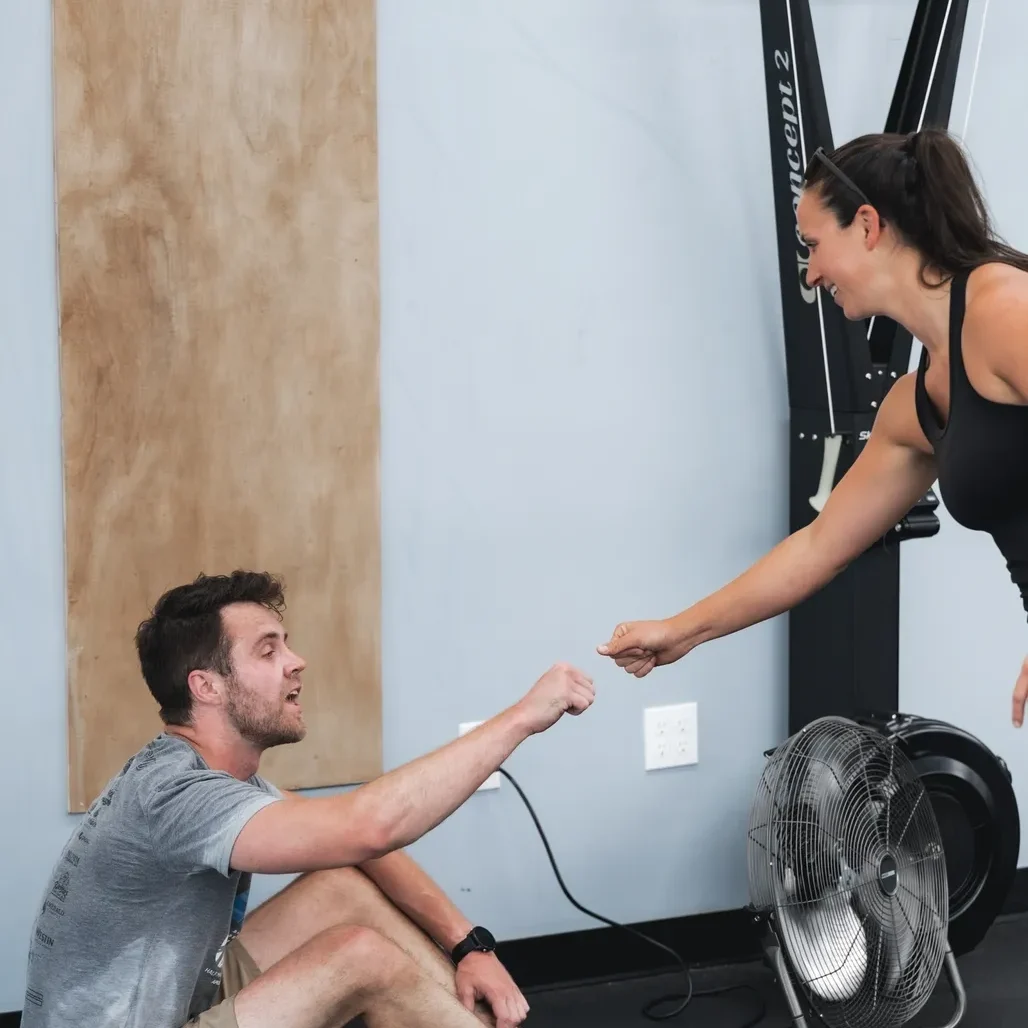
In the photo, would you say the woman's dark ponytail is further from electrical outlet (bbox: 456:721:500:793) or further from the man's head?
electrical outlet (bbox: 456:721:500:793)

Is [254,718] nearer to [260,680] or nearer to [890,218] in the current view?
[260,680]

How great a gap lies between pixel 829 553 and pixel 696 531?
733mm

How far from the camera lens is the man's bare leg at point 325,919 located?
201 centimetres

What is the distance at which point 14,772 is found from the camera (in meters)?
2.28

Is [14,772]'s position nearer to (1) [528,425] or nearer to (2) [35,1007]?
(2) [35,1007]

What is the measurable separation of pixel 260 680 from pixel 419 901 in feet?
1.68

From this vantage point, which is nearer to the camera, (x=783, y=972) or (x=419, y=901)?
(x=419, y=901)

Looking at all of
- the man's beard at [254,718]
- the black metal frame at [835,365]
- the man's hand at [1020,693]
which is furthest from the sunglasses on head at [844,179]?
the man's beard at [254,718]

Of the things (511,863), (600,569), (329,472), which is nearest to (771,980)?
(511,863)

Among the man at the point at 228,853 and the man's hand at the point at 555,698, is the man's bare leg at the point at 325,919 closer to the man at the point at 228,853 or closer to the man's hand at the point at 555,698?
the man at the point at 228,853

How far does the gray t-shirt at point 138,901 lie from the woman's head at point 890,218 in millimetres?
951

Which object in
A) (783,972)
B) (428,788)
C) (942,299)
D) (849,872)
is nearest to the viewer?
(428,788)

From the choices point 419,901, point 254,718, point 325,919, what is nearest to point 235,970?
point 325,919

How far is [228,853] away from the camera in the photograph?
1.56 m
